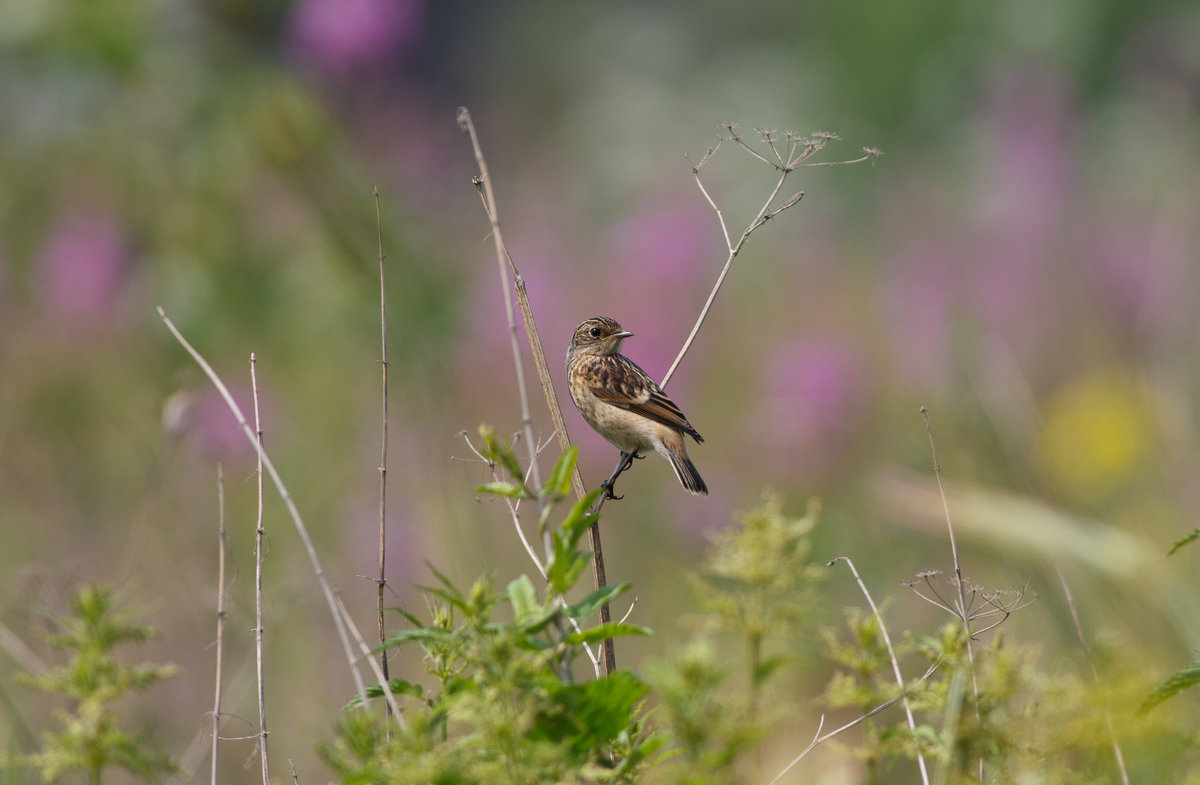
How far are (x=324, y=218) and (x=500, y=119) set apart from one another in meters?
9.22

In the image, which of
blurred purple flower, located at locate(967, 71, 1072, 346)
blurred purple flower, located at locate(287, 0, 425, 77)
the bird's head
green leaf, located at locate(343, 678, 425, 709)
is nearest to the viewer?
green leaf, located at locate(343, 678, 425, 709)

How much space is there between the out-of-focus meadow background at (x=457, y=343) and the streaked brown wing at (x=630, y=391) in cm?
58

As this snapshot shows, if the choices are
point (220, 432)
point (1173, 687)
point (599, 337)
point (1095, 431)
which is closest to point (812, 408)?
point (1095, 431)

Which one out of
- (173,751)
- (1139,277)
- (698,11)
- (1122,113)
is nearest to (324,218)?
(173,751)

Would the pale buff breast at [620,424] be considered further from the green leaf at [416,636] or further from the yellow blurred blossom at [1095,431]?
the yellow blurred blossom at [1095,431]

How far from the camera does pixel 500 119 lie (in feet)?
42.5

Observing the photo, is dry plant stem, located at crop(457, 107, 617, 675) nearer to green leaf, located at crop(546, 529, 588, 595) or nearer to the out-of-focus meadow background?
green leaf, located at crop(546, 529, 588, 595)

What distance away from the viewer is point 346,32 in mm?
6488

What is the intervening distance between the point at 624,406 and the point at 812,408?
8.73ft

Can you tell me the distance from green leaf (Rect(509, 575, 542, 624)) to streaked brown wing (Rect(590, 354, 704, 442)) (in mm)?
2418

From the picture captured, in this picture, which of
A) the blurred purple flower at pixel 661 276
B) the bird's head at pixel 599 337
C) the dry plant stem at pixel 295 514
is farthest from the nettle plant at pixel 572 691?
the blurred purple flower at pixel 661 276

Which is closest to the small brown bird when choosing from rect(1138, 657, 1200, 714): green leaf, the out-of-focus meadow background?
the out-of-focus meadow background

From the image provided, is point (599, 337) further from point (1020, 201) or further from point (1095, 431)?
point (1020, 201)

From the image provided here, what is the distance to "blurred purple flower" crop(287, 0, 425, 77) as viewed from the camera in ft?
21.3
